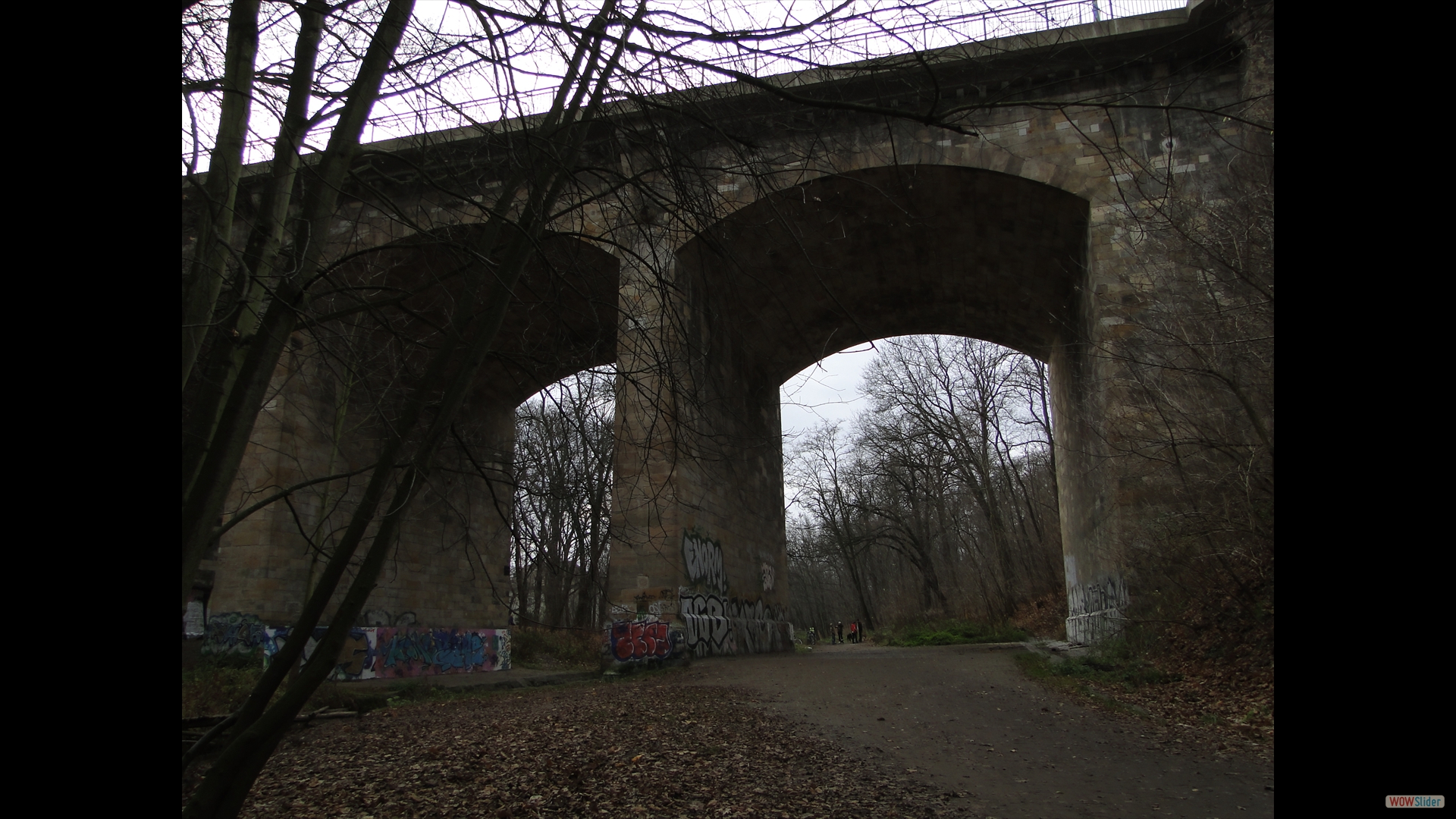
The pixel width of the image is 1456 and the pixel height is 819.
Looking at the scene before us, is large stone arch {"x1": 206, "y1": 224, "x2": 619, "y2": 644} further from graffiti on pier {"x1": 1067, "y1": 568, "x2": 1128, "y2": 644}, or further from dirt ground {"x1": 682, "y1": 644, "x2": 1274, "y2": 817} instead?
graffiti on pier {"x1": 1067, "y1": 568, "x2": 1128, "y2": 644}

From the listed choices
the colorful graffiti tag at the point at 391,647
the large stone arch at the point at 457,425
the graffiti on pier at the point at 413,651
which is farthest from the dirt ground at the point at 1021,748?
the graffiti on pier at the point at 413,651

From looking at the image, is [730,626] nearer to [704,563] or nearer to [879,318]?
[704,563]

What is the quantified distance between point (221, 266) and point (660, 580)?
1082 cm

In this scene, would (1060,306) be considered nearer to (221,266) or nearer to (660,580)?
(660,580)

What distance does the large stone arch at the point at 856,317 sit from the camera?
13203 mm

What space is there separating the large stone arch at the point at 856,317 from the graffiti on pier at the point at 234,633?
21.6 feet

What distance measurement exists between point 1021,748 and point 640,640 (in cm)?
779

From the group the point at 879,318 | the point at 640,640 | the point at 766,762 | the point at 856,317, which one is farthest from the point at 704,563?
the point at 766,762

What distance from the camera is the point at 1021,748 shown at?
5891mm

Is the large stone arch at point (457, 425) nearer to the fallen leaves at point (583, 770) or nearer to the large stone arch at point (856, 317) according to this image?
the fallen leaves at point (583, 770)

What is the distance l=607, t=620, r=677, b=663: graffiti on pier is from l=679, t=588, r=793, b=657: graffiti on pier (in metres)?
0.47

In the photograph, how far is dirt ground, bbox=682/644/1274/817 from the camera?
4508 mm
